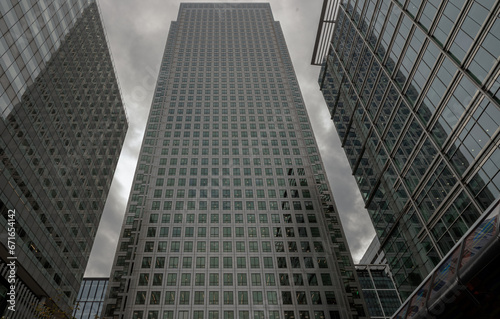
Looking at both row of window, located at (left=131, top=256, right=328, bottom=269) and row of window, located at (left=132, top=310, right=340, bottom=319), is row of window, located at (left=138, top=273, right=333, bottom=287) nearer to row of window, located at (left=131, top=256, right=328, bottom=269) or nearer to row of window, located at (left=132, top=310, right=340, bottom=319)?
row of window, located at (left=131, top=256, right=328, bottom=269)

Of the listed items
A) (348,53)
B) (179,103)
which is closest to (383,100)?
(348,53)

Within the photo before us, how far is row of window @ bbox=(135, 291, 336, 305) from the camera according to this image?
5750 centimetres

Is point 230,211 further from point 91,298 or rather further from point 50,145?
point 91,298

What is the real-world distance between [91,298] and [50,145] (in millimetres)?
73229

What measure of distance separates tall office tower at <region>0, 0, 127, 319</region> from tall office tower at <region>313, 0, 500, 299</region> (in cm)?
3884

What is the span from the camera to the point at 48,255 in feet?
146

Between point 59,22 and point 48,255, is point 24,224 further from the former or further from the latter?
point 59,22

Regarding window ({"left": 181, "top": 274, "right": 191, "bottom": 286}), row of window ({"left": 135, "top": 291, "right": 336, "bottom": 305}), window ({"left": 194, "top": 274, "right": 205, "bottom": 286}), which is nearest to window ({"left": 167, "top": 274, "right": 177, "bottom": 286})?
window ({"left": 181, "top": 274, "right": 191, "bottom": 286})

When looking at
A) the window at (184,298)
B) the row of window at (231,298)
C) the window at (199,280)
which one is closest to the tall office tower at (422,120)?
the row of window at (231,298)

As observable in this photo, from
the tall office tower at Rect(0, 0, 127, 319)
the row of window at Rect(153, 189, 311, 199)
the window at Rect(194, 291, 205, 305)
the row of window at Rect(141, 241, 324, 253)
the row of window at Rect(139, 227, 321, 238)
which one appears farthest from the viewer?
the row of window at Rect(153, 189, 311, 199)

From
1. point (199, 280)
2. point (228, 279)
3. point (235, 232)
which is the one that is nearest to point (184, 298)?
point (199, 280)

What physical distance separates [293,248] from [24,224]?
150 feet

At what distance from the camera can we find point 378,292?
90.8 meters

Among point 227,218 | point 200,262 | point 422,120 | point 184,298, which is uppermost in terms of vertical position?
point 422,120
